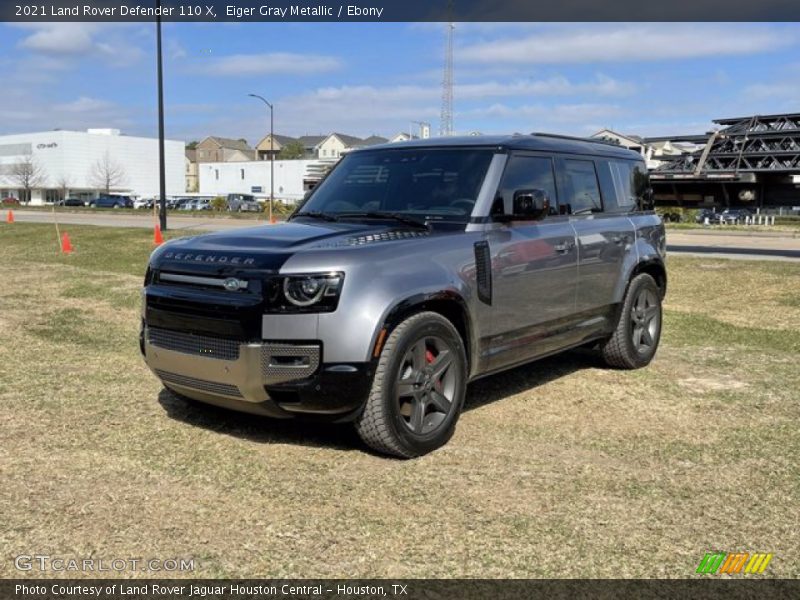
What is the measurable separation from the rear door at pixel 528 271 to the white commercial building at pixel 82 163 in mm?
111738

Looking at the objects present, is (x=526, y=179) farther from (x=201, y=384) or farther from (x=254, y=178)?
(x=254, y=178)

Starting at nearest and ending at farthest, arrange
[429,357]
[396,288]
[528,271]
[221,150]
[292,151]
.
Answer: [396,288]
[429,357]
[528,271]
[292,151]
[221,150]

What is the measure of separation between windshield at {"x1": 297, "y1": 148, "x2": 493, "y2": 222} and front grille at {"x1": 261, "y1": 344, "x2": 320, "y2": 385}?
56.9 inches

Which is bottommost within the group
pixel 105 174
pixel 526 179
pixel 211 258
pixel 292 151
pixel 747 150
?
pixel 211 258

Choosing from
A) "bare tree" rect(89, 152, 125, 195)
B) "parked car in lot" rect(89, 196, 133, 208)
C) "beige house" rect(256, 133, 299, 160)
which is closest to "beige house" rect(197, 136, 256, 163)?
"beige house" rect(256, 133, 299, 160)

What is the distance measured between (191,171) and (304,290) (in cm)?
14892

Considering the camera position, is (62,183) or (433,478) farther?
(62,183)

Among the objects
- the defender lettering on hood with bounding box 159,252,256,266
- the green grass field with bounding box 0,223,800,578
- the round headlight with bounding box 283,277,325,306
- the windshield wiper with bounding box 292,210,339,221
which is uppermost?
the windshield wiper with bounding box 292,210,339,221

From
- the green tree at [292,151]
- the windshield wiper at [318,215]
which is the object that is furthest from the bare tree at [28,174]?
the windshield wiper at [318,215]

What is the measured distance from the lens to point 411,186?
5434 millimetres

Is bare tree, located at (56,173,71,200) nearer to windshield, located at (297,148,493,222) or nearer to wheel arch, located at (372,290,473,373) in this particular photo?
windshield, located at (297,148,493,222)

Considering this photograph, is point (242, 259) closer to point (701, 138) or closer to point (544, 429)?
point (544, 429)

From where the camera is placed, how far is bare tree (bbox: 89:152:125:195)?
115 metres

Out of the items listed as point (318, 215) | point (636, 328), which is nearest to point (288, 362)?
point (318, 215)
